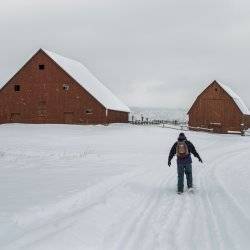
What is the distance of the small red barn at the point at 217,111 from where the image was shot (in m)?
60.2

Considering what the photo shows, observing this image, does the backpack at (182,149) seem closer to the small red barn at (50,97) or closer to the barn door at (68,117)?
the small red barn at (50,97)

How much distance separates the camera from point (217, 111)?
6059 cm

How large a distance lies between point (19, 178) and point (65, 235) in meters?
6.92

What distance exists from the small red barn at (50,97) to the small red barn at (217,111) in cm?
1127

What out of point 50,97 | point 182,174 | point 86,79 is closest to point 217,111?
point 86,79

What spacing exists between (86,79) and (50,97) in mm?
6139

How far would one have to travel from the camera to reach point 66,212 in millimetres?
9703

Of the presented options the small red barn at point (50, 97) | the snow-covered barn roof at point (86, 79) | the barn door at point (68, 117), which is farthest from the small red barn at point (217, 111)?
the barn door at point (68, 117)

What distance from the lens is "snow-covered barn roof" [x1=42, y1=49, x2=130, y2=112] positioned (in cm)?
5425

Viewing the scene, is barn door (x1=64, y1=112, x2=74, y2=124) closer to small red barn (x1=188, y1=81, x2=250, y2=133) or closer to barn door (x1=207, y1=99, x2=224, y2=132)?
small red barn (x1=188, y1=81, x2=250, y2=133)

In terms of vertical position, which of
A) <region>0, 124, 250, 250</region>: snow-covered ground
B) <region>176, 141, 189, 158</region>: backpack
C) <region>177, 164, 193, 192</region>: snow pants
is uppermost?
<region>176, 141, 189, 158</region>: backpack

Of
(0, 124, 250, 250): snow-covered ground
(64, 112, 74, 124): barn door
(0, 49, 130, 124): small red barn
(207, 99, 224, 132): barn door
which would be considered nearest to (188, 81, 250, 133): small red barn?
(207, 99, 224, 132): barn door

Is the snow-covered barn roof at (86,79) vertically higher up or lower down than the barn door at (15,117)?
higher up

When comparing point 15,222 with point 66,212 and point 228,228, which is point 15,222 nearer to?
point 66,212
